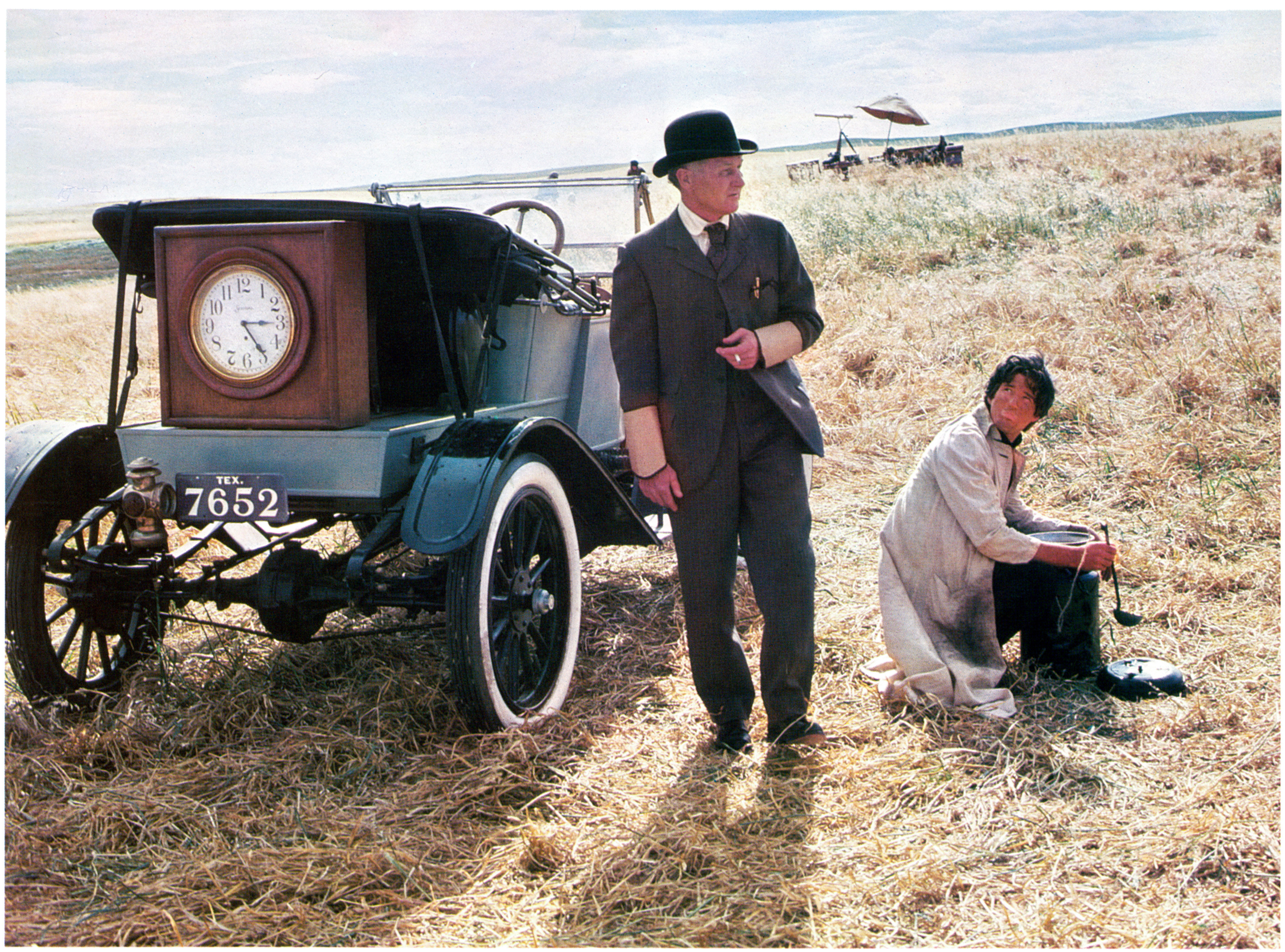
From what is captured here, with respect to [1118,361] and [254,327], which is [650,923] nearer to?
[254,327]

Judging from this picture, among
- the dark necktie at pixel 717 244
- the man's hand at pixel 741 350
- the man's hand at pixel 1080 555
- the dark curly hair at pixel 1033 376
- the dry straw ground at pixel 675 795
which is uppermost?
the dark necktie at pixel 717 244

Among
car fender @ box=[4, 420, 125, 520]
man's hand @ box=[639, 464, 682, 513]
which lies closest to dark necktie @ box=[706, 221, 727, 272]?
man's hand @ box=[639, 464, 682, 513]

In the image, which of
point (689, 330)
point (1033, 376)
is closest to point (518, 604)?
point (689, 330)

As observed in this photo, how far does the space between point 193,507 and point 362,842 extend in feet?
3.59

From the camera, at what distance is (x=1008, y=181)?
Result: 14781 mm

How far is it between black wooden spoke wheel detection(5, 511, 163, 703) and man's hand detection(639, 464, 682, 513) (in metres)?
1.63

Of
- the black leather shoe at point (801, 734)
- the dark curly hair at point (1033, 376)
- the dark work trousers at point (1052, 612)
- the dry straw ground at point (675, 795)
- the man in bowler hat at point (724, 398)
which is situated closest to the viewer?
the dry straw ground at point (675, 795)

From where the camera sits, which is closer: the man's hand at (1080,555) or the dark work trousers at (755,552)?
the dark work trousers at (755,552)

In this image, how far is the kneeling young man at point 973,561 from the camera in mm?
3416

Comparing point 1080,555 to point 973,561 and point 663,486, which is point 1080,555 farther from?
point 663,486

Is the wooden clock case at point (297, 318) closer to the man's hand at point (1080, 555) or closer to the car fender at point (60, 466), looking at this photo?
the car fender at point (60, 466)

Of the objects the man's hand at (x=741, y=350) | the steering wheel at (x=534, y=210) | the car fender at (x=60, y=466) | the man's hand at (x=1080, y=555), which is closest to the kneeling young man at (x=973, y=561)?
the man's hand at (x=1080, y=555)

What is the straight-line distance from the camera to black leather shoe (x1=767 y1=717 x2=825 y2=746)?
10.6 ft

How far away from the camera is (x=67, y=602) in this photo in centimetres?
359
